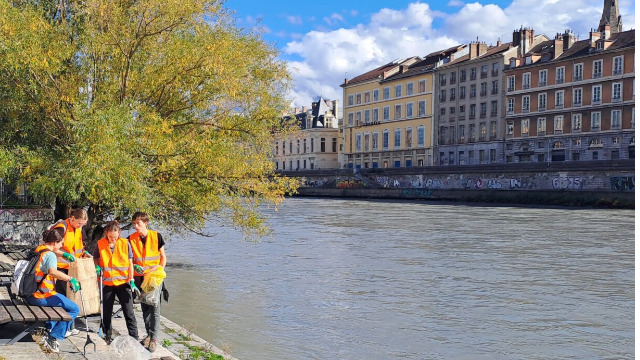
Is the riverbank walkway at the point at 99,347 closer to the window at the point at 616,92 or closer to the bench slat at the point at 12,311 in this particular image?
the bench slat at the point at 12,311

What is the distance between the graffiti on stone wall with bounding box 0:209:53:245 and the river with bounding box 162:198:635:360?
2.87 meters

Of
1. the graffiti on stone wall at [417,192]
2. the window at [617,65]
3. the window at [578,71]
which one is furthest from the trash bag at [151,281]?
the window at [578,71]

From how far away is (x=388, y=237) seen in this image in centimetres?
2795

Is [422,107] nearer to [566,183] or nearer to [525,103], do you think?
[525,103]

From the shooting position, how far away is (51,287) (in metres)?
7.46

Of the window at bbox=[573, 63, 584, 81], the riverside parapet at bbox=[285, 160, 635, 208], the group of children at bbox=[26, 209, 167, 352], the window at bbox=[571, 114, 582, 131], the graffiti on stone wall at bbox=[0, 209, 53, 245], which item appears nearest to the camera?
the group of children at bbox=[26, 209, 167, 352]

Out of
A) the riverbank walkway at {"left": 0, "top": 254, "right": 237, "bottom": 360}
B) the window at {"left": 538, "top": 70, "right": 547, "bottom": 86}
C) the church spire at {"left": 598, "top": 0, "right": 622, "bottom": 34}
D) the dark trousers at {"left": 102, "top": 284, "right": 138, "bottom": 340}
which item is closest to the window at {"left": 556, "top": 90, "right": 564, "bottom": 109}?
the window at {"left": 538, "top": 70, "right": 547, "bottom": 86}

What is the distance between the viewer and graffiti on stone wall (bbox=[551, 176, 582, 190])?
52.3 metres

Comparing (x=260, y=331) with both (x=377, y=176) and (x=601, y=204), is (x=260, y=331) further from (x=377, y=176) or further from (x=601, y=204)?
(x=377, y=176)

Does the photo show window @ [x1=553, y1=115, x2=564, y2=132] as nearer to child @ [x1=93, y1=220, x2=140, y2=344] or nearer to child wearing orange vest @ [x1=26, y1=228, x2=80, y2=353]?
child @ [x1=93, y1=220, x2=140, y2=344]

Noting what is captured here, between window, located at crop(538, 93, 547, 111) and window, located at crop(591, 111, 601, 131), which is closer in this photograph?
window, located at crop(591, 111, 601, 131)

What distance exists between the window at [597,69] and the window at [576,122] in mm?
3657

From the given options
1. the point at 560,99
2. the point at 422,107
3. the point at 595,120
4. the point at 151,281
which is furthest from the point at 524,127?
the point at 151,281

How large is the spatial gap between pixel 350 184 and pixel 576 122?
22.7 metres
